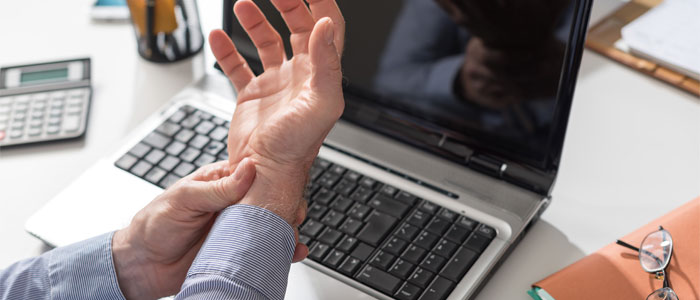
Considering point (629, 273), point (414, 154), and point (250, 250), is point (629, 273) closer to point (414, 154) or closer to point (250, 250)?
point (414, 154)

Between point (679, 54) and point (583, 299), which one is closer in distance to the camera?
point (583, 299)

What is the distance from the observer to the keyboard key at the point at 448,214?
84cm

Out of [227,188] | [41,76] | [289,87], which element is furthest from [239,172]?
[41,76]

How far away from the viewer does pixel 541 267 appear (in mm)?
841

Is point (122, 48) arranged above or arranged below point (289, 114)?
below

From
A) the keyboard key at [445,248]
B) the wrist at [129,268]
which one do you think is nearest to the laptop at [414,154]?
the keyboard key at [445,248]

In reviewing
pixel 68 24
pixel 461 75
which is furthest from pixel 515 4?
pixel 68 24

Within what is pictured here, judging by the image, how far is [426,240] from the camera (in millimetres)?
810

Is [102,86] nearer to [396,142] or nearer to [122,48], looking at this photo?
[122,48]

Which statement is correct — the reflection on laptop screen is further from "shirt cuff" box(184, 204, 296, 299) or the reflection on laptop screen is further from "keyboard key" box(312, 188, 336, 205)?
"shirt cuff" box(184, 204, 296, 299)

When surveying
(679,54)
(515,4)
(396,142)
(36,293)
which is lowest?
(36,293)

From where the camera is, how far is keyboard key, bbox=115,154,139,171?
0.94m

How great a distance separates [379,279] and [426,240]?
75 mm

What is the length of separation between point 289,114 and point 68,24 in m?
0.74
